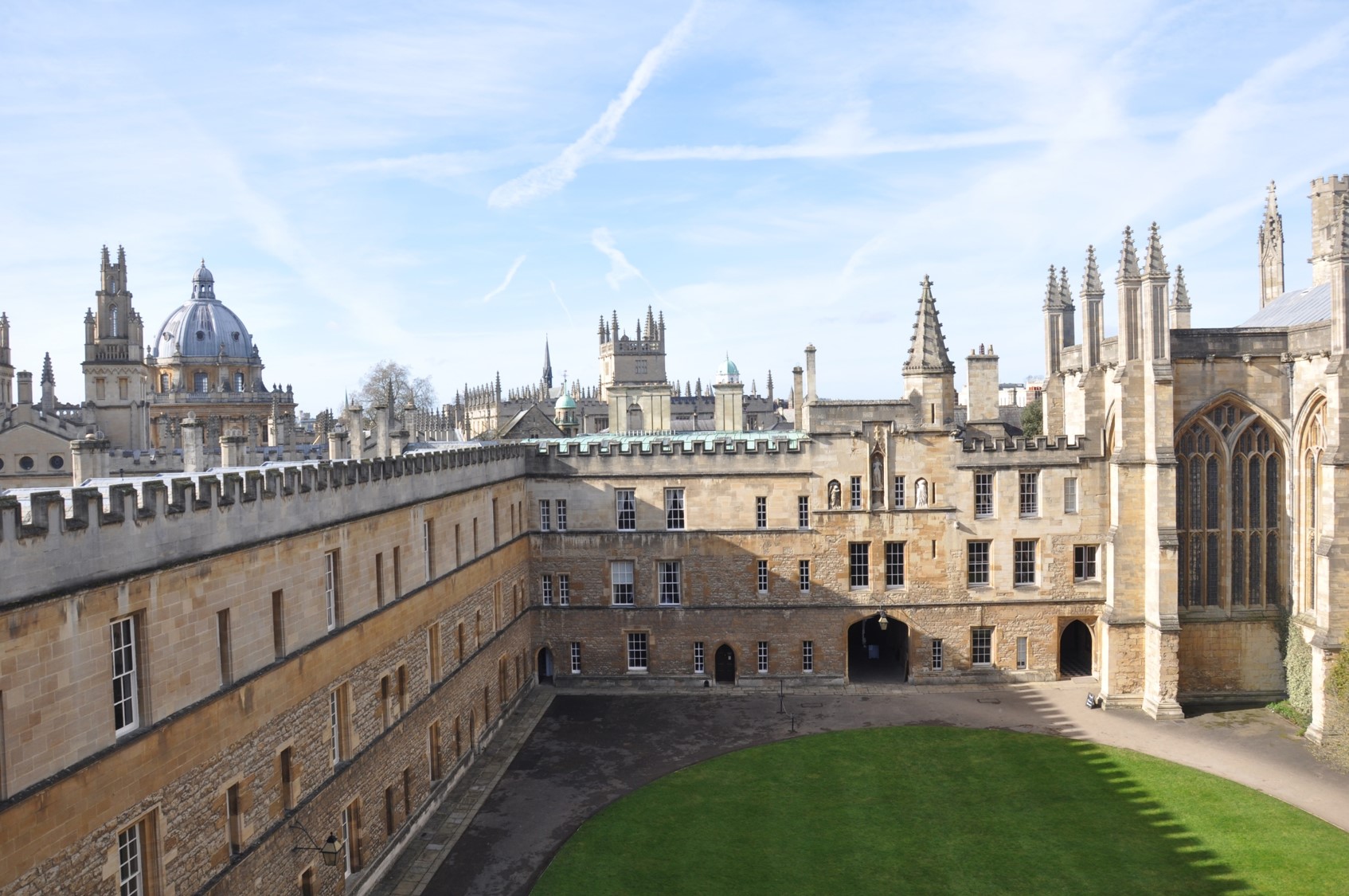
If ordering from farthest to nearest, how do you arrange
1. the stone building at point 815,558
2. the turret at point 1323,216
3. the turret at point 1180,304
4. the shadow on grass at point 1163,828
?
1. the turret at point 1180,304
2. the turret at point 1323,216
3. the shadow on grass at point 1163,828
4. the stone building at point 815,558

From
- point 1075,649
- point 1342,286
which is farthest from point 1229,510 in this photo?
Result: point 1075,649

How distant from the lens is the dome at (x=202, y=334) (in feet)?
277

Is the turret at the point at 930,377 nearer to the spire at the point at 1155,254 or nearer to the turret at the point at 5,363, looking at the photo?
the spire at the point at 1155,254

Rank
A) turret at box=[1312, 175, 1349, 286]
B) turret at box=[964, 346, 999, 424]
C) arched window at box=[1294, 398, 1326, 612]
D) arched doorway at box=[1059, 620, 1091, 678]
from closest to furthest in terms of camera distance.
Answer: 1. arched window at box=[1294, 398, 1326, 612]
2. turret at box=[1312, 175, 1349, 286]
3. arched doorway at box=[1059, 620, 1091, 678]
4. turret at box=[964, 346, 999, 424]

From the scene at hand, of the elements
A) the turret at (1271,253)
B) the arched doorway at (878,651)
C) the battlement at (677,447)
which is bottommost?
the arched doorway at (878,651)

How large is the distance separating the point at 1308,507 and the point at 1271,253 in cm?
1652

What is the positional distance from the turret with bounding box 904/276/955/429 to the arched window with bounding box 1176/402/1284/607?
8118mm

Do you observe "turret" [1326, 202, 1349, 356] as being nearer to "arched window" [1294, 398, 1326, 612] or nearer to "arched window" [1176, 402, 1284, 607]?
"arched window" [1294, 398, 1326, 612]

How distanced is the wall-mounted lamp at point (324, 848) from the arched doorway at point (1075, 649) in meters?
28.7

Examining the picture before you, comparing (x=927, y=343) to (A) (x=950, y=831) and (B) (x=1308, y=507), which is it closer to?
(B) (x=1308, y=507)

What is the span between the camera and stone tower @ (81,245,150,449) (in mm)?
57625

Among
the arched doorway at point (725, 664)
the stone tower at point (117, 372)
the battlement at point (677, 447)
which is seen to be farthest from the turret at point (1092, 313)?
the stone tower at point (117, 372)

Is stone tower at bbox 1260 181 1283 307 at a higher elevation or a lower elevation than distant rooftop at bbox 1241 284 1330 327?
higher

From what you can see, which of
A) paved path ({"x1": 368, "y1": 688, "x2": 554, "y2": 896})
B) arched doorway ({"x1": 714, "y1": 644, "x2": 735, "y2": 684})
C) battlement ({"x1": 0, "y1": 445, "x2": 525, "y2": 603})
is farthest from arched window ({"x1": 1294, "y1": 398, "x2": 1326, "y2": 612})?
battlement ({"x1": 0, "y1": 445, "x2": 525, "y2": 603})
